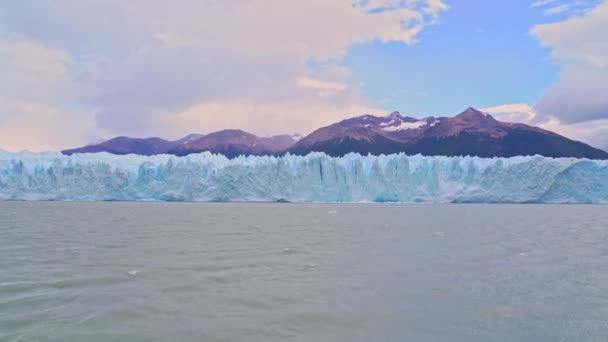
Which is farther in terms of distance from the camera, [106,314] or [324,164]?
[324,164]

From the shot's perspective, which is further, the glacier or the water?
the glacier

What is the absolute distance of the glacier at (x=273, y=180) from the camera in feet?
145

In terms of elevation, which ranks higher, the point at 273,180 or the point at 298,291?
the point at 273,180

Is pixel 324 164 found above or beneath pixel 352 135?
beneath

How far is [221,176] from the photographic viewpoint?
44.4m

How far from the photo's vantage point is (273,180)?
45.1m

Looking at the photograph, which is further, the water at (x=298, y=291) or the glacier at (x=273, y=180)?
the glacier at (x=273, y=180)

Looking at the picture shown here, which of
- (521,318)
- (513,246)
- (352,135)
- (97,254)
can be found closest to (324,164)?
(513,246)

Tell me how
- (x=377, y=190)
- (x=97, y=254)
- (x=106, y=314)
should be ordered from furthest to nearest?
(x=377, y=190)
(x=97, y=254)
(x=106, y=314)

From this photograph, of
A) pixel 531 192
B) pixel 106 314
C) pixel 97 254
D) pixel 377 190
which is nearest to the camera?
pixel 106 314

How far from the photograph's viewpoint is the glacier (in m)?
44.3

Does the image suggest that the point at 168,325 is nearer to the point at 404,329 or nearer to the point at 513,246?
the point at 404,329

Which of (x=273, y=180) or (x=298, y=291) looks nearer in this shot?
(x=298, y=291)

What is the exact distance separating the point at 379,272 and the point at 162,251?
5529 mm
